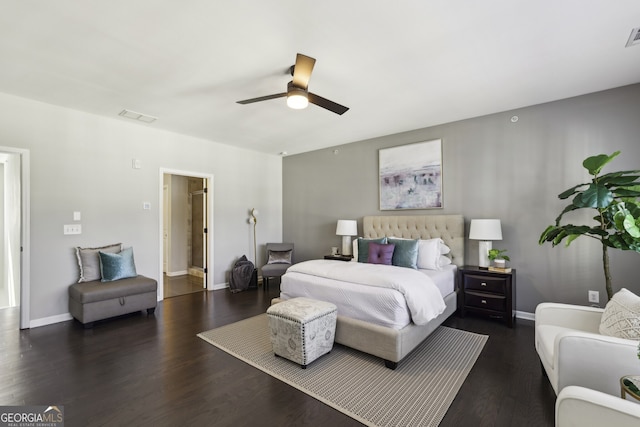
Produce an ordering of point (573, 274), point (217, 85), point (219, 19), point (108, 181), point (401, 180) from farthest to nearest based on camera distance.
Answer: point (401, 180) < point (108, 181) < point (573, 274) < point (217, 85) < point (219, 19)

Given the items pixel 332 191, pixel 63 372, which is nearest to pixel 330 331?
pixel 63 372

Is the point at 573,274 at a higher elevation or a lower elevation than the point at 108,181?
lower

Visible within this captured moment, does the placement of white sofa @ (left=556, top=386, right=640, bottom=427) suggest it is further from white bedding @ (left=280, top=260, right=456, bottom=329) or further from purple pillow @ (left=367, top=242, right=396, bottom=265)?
purple pillow @ (left=367, top=242, right=396, bottom=265)

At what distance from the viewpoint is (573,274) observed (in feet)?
11.7

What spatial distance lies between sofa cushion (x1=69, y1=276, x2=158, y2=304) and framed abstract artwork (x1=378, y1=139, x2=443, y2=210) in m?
3.94

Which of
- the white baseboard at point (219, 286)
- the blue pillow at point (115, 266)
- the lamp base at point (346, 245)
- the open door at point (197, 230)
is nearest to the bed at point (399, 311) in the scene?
the lamp base at point (346, 245)

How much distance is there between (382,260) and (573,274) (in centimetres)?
231

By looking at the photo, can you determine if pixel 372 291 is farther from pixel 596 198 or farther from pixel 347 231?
pixel 347 231

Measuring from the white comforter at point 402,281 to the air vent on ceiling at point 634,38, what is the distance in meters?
2.71

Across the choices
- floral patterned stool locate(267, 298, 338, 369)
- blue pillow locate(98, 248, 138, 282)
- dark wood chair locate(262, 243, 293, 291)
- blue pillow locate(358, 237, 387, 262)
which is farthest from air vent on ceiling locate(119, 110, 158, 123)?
blue pillow locate(358, 237, 387, 262)

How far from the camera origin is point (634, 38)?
95.8 inches

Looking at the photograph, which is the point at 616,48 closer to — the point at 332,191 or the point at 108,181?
the point at 332,191

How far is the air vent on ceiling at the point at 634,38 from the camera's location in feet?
7.69

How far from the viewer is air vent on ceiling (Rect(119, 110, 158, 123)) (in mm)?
4047
